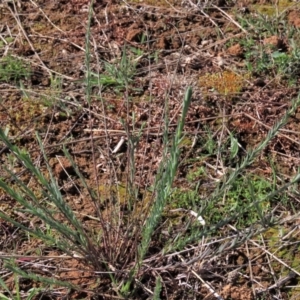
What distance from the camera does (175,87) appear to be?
8.65 ft

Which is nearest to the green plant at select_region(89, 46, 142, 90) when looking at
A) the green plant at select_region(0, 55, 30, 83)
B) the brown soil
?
the brown soil

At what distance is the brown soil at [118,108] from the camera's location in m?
2.00

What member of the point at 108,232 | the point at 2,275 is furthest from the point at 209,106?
the point at 2,275

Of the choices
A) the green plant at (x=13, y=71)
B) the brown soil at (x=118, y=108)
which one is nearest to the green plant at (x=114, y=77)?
the brown soil at (x=118, y=108)

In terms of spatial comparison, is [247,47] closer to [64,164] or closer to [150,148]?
[150,148]

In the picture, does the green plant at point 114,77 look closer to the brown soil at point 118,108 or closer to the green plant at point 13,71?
the brown soil at point 118,108

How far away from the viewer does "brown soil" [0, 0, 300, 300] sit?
2.00 meters

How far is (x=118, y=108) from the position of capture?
2586 millimetres

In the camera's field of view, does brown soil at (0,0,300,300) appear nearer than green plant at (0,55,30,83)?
Yes

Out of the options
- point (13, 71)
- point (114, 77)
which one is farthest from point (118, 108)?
point (13, 71)

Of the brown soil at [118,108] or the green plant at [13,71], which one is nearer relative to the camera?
the brown soil at [118,108]

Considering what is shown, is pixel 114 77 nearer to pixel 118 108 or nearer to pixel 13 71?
pixel 118 108

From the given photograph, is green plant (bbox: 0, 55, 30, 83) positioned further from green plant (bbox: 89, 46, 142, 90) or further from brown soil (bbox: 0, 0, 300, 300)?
green plant (bbox: 89, 46, 142, 90)

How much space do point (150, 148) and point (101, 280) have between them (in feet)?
2.06
